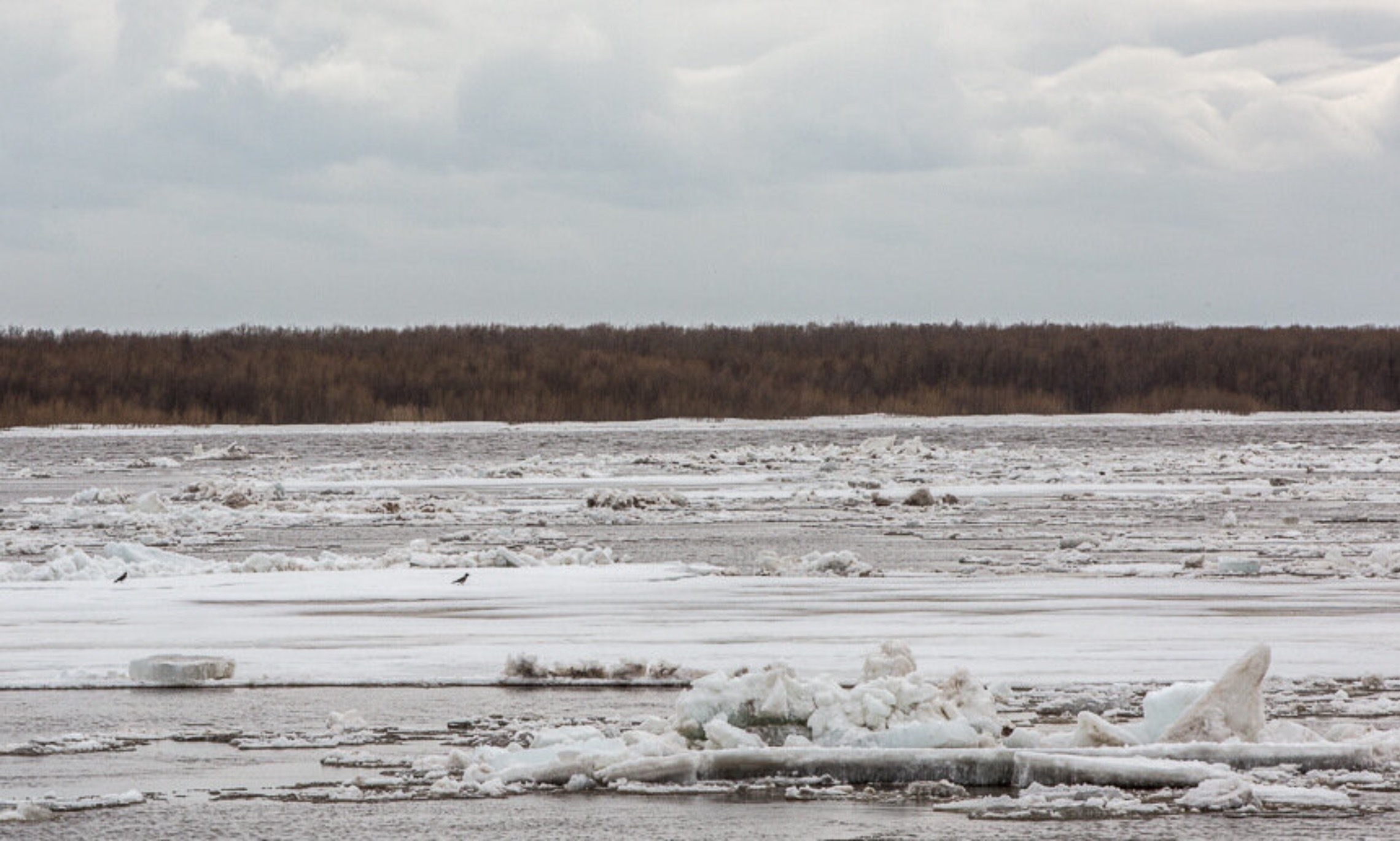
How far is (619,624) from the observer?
9891mm

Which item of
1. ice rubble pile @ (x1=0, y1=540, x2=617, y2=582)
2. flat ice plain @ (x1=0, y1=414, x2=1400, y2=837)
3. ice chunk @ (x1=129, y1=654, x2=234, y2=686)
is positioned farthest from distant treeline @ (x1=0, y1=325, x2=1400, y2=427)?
ice chunk @ (x1=129, y1=654, x2=234, y2=686)

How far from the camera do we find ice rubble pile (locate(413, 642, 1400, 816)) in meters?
5.93

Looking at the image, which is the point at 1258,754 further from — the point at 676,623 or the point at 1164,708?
the point at 676,623

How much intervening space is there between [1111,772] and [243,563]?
26.9ft

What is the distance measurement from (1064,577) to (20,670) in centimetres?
623

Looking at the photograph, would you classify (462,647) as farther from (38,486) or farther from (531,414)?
(531,414)

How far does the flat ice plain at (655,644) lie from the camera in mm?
5809

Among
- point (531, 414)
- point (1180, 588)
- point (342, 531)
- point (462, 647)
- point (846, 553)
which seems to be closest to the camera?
point (462, 647)

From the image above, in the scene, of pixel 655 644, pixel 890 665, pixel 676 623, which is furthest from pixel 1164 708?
pixel 676 623

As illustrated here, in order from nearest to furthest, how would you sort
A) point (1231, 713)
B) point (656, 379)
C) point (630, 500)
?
1. point (1231, 713)
2. point (630, 500)
3. point (656, 379)

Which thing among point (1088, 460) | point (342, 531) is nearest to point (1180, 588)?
point (342, 531)

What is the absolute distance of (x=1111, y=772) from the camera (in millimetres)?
5945

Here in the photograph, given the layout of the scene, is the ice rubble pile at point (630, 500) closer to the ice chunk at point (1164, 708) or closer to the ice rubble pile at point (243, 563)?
the ice rubble pile at point (243, 563)

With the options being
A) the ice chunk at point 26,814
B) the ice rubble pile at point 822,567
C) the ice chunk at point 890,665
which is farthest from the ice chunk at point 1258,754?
the ice rubble pile at point 822,567
